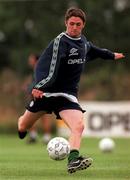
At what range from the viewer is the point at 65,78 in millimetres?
11000

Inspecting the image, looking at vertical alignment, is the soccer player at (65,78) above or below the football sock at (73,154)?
above

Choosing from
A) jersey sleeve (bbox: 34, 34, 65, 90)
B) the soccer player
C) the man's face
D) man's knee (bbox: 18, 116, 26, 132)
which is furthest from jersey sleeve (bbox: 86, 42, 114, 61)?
man's knee (bbox: 18, 116, 26, 132)

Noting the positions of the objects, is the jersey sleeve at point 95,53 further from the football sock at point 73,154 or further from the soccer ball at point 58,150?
the football sock at point 73,154

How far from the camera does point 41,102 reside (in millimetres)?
11109

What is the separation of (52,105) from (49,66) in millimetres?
576

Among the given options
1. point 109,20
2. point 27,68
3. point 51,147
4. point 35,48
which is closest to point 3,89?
point 27,68

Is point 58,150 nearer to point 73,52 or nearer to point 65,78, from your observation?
point 65,78

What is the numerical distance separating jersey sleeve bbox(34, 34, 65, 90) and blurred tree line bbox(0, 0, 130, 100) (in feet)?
87.5

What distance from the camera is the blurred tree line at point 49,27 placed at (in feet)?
126

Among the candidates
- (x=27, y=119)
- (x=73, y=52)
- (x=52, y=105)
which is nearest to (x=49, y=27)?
(x=27, y=119)

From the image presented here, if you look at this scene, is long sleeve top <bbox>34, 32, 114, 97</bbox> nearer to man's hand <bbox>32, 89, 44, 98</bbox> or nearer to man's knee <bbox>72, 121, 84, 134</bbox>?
man's hand <bbox>32, 89, 44, 98</bbox>

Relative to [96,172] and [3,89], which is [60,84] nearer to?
[96,172]

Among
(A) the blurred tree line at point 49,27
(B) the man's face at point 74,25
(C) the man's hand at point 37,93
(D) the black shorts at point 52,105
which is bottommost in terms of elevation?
(D) the black shorts at point 52,105

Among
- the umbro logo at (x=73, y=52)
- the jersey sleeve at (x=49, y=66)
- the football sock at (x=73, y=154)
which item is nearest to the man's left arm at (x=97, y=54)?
the umbro logo at (x=73, y=52)
